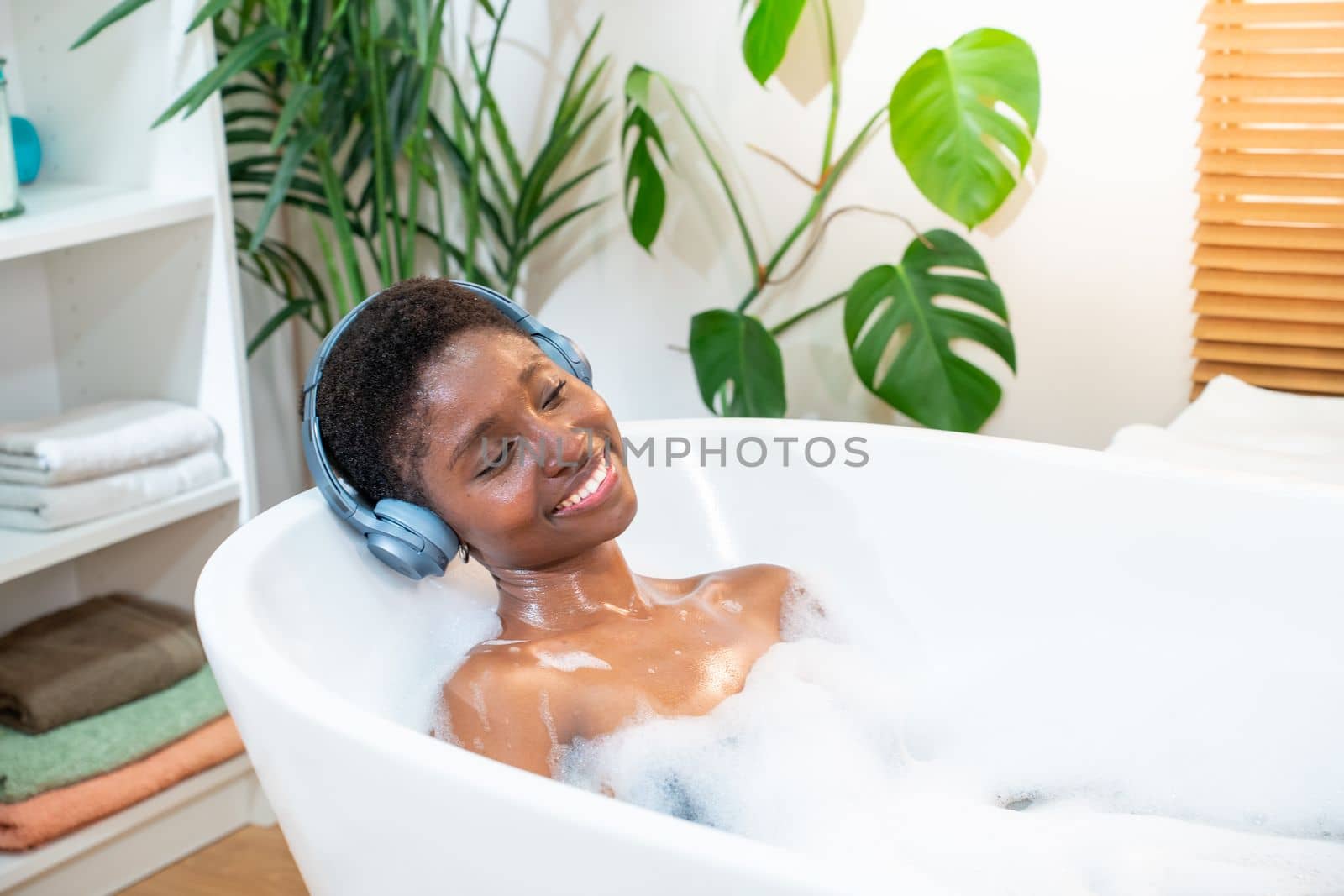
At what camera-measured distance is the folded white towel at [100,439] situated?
170 cm

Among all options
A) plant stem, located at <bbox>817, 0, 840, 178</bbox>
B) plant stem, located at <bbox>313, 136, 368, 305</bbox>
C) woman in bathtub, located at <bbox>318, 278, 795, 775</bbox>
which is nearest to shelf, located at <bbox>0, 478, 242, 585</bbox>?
plant stem, located at <bbox>313, 136, 368, 305</bbox>

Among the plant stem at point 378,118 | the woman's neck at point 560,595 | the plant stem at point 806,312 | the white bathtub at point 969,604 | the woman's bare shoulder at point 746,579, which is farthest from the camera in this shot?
the plant stem at point 806,312

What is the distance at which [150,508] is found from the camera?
5.97 ft

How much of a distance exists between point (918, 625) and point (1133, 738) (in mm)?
258

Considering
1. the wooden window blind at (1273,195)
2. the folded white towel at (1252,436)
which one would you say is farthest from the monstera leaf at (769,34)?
the folded white towel at (1252,436)

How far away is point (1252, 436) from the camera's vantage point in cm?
160

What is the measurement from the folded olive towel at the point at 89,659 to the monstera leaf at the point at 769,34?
1.15m

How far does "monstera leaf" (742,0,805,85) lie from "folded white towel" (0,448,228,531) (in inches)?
37.7

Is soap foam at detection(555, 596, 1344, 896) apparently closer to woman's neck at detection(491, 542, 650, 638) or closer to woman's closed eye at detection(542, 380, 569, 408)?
woman's neck at detection(491, 542, 650, 638)

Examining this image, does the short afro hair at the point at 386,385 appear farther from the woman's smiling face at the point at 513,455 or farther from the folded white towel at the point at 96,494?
the folded white towel at the point at 96,494

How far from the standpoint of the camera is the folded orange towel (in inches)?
65.8

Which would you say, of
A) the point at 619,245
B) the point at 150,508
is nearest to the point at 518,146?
the point at 619,245

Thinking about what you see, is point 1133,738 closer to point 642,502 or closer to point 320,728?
point 642,502

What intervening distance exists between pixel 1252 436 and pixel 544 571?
0.88 m
